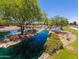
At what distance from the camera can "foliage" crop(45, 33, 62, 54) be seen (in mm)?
2674

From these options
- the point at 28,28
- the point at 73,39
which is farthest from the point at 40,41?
the point at 73,39

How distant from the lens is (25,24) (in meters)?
2.71

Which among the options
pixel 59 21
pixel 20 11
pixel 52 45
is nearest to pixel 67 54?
pixel 52 45

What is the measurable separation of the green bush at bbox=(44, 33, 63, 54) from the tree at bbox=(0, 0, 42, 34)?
0.95 feet

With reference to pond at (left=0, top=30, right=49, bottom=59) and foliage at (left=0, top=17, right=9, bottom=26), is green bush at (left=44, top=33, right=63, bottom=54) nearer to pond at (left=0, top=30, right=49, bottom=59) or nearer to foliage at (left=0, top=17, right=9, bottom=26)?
pond at (left=0, top=30, right=49, bottom=59)

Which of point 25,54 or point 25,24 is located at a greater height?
point 25,24

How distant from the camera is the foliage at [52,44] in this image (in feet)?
8.77

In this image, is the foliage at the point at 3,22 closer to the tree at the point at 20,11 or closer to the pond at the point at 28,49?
the tree at the point at 20,11

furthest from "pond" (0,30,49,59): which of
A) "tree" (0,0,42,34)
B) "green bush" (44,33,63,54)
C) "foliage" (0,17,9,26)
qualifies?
"foliage" (0,17,9,26)

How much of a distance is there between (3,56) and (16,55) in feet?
0.46

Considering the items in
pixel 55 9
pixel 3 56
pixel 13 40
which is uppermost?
pixel 55 9

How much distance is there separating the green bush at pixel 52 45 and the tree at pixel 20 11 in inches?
11.4

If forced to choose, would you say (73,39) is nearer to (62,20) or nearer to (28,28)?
(62,20)

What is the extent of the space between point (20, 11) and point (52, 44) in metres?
0.51
